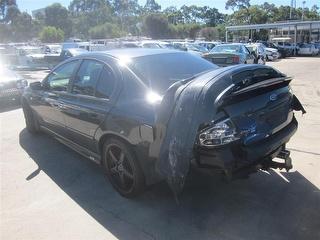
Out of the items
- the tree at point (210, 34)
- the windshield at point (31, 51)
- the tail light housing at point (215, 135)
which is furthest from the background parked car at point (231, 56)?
the tree at point (210, 34)

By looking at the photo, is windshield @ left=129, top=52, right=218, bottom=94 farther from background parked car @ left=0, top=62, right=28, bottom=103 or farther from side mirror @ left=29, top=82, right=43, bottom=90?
background parked car @ left=0, top=62, right=28, bottom=103

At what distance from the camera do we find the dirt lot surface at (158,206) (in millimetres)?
3803

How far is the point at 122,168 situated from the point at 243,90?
165cm

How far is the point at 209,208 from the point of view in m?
4.21

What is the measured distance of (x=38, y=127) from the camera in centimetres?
711

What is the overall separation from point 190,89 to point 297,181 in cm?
205

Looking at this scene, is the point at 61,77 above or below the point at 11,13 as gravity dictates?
below

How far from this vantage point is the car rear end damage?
351 centimetres

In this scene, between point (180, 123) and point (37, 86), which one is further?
point (37, 86)

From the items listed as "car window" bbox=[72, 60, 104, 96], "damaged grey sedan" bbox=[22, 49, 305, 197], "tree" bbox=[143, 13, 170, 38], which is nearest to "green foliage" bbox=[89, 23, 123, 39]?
"tree" bbox=[143, 13, 170, 38]

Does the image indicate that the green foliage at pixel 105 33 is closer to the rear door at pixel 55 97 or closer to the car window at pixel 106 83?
the rear door at pixel 55 97

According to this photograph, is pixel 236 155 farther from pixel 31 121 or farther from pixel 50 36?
pixel 50 36

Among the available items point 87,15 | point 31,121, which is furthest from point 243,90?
point 87,15

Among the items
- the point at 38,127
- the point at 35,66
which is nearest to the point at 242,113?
the point at 38,127
